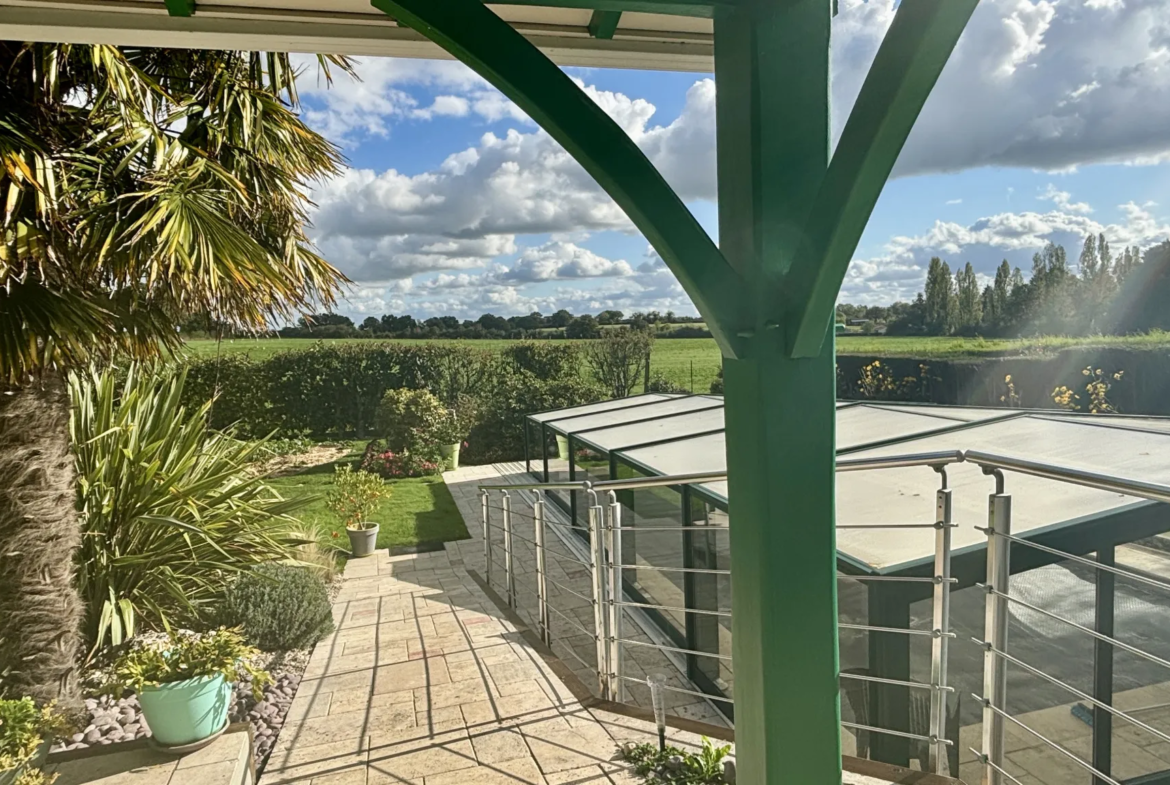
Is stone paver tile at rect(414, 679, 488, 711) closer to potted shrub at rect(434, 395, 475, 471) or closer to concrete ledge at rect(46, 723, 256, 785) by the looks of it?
concrete ledge at rect(46, 723, 256, 785)

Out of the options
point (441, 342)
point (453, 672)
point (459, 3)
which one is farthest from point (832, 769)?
point (441, 342)

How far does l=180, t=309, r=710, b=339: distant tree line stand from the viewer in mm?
14562

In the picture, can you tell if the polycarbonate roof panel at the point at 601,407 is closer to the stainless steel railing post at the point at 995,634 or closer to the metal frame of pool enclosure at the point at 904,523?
the metal frame of pool enclosure at the point at 904,523

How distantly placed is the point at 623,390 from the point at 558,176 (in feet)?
31.4

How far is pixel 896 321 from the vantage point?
1742 centimetres

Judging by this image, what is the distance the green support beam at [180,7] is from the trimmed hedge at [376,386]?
36.7ft

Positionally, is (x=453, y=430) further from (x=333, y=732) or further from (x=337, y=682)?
(x=333, y=732)

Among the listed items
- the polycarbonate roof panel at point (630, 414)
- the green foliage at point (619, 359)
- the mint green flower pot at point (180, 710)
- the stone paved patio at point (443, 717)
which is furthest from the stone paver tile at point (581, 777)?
the green foliage at point (619, 359)

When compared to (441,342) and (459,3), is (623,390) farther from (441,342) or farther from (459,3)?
(459,3)

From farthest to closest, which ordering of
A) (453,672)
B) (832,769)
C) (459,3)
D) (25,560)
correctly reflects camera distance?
(453,672), (25,560), (832,769), (459,3)

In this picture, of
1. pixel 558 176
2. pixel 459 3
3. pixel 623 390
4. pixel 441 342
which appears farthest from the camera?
pixel 558 176

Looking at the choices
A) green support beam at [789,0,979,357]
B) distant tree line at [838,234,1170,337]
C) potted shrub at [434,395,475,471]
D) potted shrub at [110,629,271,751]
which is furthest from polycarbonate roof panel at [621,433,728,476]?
distant tree line at [838,234,1170,337]

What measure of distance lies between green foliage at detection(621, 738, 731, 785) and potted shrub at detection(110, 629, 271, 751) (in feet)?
5.68

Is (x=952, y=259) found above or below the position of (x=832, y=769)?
above
